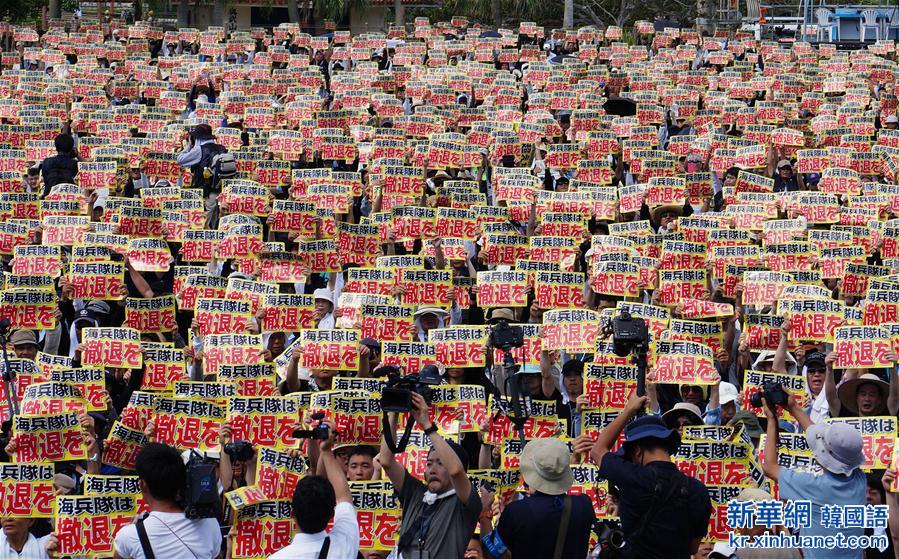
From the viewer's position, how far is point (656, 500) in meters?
6.65

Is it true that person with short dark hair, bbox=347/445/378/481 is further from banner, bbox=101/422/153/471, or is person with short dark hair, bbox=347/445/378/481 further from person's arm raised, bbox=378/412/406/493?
banner, bbox=101/422/153/471

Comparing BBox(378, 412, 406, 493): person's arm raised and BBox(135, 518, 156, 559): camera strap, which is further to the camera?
BBox(378, 412, 406, 493): person's arm raised

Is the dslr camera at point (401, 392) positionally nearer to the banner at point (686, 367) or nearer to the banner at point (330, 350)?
the banner at point (330, 350)

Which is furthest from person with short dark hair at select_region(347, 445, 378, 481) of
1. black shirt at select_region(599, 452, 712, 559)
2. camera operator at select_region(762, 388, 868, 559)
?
camera operator at select_region(762, 388, 868, 559)

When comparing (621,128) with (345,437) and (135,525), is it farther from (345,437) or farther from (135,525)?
(135,525)

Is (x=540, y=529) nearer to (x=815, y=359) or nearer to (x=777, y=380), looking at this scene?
(x=777, y=380)

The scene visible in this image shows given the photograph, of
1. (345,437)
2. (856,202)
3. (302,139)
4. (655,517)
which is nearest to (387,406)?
(655,517)

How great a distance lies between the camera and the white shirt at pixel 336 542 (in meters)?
6.41

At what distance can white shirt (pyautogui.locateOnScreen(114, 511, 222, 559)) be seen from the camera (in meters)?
6.57

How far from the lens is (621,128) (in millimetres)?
20125

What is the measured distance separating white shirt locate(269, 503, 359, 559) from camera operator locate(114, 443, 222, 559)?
336mm

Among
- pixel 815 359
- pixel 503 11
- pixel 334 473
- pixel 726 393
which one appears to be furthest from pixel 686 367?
pixel 503 11

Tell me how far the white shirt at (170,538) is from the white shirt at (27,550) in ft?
5.69

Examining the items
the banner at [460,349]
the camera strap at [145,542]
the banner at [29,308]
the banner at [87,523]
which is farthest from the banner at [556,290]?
the camera strap at [145,542]
